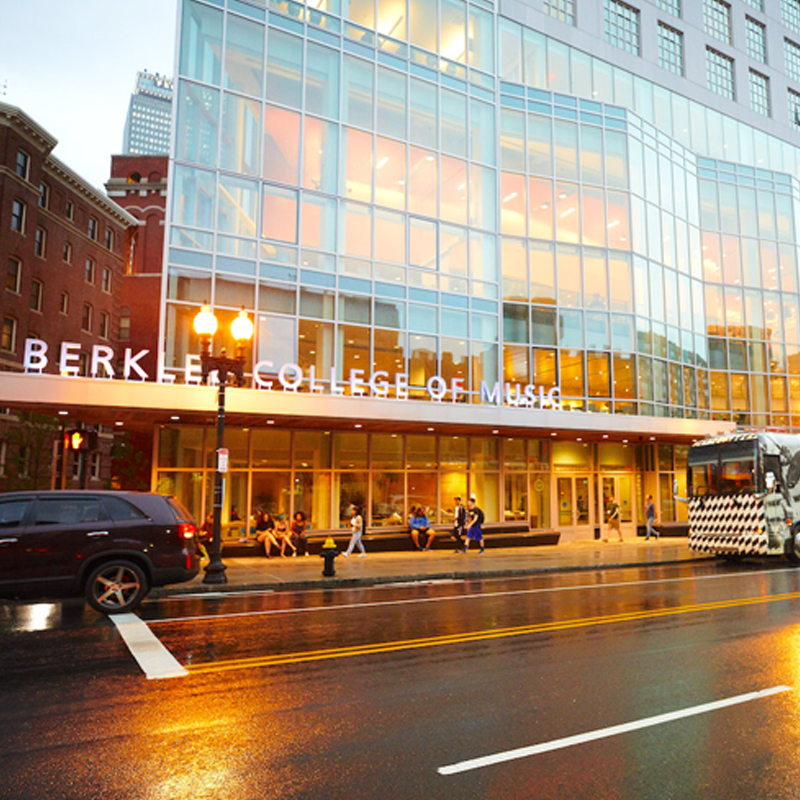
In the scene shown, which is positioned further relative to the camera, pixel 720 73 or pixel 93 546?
pixel 720 73

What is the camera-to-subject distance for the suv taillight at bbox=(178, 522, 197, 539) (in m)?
10.7

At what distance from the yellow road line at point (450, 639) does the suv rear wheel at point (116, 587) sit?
3746 mm

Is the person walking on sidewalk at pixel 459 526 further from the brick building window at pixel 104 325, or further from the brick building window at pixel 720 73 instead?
the brick building window at pixel 104 325

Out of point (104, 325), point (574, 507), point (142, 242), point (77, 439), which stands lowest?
point (574, 507)

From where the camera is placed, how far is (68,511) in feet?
33.8

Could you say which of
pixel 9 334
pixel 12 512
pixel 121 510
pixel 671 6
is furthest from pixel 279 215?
pixel 671 6

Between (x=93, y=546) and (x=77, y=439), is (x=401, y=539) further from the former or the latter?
(x=93, y=546)

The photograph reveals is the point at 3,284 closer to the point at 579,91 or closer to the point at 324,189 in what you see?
the point at 324,189

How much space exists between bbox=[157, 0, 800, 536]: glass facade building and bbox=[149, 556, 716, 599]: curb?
229 inches

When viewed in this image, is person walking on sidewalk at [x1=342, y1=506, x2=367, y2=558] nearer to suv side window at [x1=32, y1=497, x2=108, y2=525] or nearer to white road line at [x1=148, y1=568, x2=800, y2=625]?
white road line at [x1=148, y1=568, x2=800, y2=625]

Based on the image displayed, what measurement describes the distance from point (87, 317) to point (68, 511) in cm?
4360

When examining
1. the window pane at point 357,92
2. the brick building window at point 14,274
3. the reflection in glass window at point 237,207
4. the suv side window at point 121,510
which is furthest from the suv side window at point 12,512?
the brick building window at point 14,274

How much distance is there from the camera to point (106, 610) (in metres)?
10.2

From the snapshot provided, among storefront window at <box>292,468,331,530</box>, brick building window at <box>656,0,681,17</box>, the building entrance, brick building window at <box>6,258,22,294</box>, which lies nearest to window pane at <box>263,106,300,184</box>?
storefront window at <box>292,468,331,530</box>
